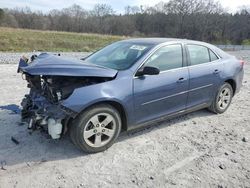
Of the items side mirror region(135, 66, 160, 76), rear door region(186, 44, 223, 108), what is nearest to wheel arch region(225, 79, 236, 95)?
rear door region(186, 44, 223, 108)

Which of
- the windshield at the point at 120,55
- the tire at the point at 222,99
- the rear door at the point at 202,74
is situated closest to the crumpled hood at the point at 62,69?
the windshield at the point at 120,55

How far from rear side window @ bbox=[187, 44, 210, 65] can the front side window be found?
29cm

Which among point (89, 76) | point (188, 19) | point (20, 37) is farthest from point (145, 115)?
point (188, 19)

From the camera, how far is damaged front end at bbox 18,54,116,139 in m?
3.42

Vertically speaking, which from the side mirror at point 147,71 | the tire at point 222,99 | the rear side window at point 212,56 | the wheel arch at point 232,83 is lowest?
the tire at point 222,99

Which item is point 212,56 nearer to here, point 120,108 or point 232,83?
point 232,83

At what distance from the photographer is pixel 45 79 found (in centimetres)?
367

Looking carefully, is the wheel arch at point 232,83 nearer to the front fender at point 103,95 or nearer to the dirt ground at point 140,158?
the dirt ground at point 140,158

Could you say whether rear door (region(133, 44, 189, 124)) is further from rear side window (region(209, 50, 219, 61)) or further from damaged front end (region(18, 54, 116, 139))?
rear side window (region(209, 50, 219, 61))

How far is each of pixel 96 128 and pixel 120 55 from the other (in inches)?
55.0

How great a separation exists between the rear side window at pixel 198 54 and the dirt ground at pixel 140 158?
3.80ft

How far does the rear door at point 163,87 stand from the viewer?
391 cm

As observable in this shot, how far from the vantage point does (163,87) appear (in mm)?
4109

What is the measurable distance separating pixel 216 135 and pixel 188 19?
62.3 meters
